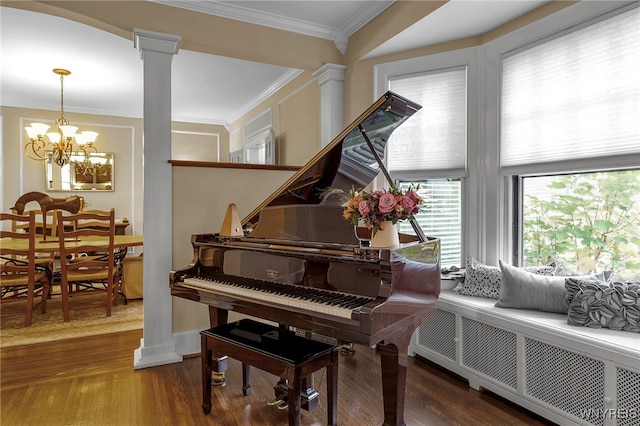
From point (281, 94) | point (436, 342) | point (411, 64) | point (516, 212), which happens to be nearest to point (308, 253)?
point (436, 342)

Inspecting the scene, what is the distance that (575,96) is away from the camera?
2389mm

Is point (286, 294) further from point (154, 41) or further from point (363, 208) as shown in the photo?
point (154, 41)

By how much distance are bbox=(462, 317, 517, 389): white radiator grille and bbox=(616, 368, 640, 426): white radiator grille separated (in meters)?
0.52

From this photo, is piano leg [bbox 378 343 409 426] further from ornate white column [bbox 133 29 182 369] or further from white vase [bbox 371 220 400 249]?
ornate white column [bbox 133 29 182 369]

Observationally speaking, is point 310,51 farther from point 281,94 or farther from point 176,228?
point 176,228

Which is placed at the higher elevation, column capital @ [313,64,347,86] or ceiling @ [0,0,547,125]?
ceiling @ [0,0,547,125]

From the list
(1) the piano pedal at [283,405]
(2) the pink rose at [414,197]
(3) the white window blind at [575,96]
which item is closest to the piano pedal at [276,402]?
(1) the piano pedal at [283,405]

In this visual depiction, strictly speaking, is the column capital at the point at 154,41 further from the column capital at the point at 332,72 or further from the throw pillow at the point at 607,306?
the throw pillow at the point at 607,306

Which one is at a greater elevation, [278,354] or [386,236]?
[386,236]

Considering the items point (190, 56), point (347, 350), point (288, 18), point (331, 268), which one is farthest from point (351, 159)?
point (190, 56)

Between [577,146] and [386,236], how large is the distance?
149cm

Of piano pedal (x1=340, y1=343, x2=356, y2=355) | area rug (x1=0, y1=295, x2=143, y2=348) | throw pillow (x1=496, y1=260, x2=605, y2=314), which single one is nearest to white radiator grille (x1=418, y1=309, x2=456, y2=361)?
throw pillow (x1=496, y1=260, x2=605, y2=314)

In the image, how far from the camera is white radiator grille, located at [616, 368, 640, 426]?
1742 mm

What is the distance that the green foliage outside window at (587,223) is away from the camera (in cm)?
226
